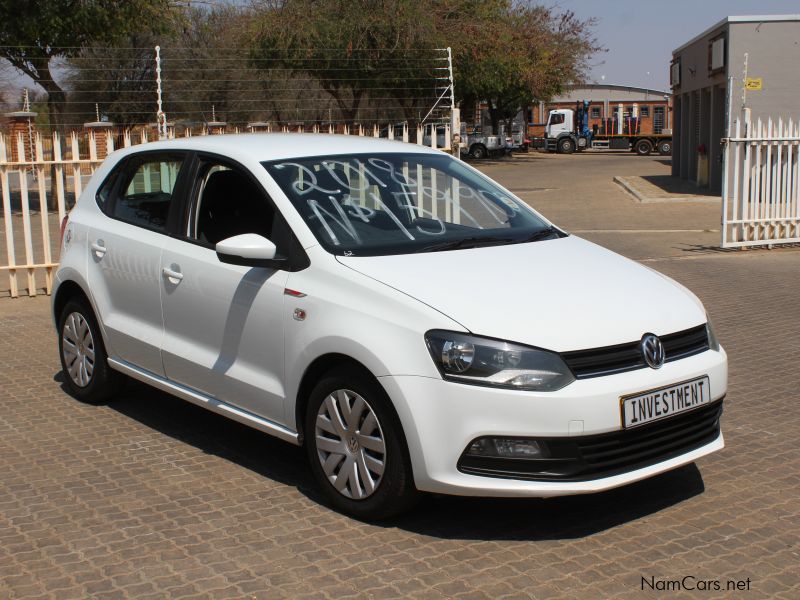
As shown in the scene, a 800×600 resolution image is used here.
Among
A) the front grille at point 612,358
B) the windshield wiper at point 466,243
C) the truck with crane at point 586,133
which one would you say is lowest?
the front grille at point 612,358

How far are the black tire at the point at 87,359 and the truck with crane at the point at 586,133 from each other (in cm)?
5864

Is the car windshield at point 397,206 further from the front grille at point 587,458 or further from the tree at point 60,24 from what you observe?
the tree at point 60,24

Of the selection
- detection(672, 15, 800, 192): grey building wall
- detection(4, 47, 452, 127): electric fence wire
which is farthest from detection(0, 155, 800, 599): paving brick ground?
detection(4, 47, 452, 127): electric fence wire

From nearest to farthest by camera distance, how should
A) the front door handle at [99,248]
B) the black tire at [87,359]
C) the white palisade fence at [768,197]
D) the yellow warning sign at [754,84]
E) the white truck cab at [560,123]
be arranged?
the front door handle at [99,248]
the black tire at [87,359]
the white palisade fence at [768,197]
the yellow warning sign at [754,84]
the white truck cab at [560,123]

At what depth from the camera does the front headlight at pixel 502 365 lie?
4.12 m

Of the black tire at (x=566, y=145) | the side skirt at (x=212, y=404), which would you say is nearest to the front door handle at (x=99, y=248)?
the side skirt at (x=212, y=404)

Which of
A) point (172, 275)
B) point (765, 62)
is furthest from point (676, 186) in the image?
point (172, 275)

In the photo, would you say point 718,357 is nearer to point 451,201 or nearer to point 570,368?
point 570,368

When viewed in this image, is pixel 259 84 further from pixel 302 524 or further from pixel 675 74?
pixel 302 524

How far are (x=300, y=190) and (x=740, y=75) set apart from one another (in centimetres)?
2189

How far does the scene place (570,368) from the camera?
4.16 m

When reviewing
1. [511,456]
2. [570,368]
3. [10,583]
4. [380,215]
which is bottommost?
[10,583]

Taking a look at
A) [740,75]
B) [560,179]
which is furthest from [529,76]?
[740,75]

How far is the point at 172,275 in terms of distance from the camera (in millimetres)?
5602
